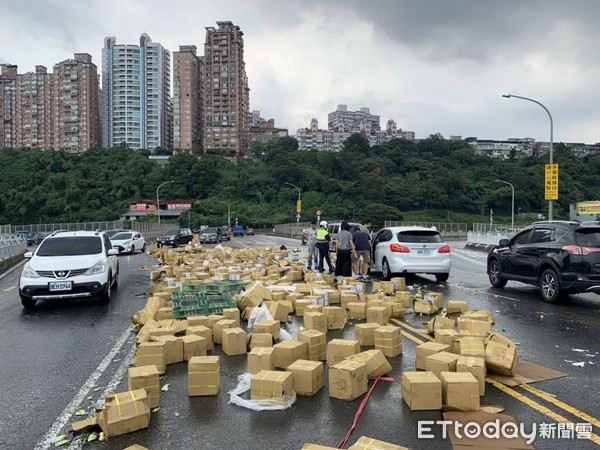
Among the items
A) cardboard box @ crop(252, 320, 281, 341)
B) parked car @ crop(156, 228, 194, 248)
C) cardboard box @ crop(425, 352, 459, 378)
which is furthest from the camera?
parked car @ crop(156, 228, 194, 248)

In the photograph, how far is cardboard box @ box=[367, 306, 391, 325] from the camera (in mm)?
7676

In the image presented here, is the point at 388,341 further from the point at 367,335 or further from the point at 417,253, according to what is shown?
the point at 417,253

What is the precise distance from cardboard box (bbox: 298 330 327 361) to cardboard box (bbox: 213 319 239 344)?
4.33ft

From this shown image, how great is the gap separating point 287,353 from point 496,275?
28.7 ft

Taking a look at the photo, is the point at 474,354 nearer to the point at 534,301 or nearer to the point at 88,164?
the point at 534,301

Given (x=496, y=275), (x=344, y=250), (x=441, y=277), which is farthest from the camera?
(x=344, y=250)

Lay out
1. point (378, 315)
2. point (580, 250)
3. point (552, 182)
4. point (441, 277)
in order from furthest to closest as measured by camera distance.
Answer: point (552, 182) < point (441, 277) < point (580, 250) < point (378, 315)

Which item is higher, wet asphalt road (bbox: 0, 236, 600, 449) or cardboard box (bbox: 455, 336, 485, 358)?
cardboard box (bbox: 455, 336, 485, 358)

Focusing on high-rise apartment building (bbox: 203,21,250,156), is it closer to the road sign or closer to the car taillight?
the road sign

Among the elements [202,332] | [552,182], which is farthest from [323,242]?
[552,182]

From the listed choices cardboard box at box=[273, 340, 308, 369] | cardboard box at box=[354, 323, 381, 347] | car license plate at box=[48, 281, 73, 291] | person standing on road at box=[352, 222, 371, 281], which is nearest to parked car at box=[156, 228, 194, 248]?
person standing on road at box=[352, 222, 371, 281]

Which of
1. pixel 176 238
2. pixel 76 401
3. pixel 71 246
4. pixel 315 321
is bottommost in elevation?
pixel 176 238

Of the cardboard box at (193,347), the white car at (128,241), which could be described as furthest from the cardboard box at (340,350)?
the white car at (128,241)

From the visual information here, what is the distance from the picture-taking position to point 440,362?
5.10 m
